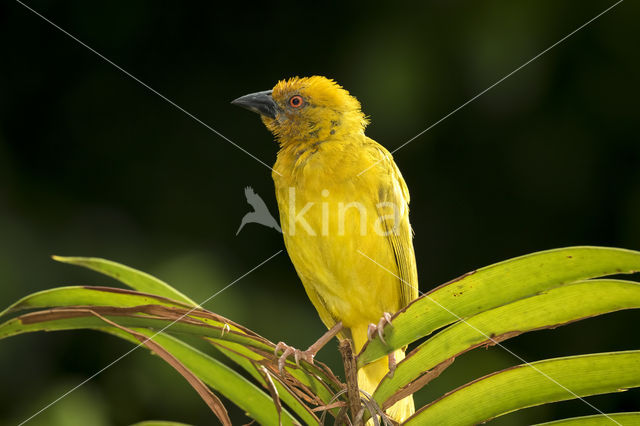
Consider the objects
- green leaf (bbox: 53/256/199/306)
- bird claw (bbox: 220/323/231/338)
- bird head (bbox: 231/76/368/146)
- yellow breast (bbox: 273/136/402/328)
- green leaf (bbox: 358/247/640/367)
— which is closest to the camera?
green leaf (bbox: 358/247/640/367)

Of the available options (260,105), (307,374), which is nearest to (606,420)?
Result: (307,374)

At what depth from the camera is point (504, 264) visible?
91 centimetres

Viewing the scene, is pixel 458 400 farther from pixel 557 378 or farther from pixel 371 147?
pixel 371 147

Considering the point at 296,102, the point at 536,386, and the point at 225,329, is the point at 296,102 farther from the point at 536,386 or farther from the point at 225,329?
the point at 536,386

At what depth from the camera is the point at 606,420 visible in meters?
1.03

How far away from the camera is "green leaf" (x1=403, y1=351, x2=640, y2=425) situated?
97cm

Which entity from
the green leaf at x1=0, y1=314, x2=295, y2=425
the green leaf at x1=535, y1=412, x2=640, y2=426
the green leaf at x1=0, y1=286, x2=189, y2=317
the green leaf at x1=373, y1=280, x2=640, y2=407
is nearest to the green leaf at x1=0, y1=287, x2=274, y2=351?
the green leaf at x1=0, y1=286, x2=189, y2=317

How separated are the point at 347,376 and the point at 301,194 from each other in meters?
0.98

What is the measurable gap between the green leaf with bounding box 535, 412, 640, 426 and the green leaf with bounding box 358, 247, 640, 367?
10.7 inches

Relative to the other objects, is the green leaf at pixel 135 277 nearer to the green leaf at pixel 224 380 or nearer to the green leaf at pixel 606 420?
the green leaf at pixel 224 380

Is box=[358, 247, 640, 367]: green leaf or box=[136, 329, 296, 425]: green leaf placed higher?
box=[358, 247, 640, 367]: green leaf

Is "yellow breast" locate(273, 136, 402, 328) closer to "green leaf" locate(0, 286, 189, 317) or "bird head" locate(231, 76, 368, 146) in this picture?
"bird head" locate(231, 76, 368, 146)

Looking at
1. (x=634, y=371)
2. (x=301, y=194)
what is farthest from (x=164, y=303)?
(x=301, y=194)

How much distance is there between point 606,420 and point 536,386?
0.49 feet
